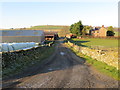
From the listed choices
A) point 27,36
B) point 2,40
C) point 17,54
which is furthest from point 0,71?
point 2,40

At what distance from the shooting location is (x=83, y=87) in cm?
891

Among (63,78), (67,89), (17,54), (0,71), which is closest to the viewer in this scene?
(67,89)

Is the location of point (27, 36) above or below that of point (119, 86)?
above

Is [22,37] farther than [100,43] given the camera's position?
Yes

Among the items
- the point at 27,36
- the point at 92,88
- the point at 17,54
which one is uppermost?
the point at 27,36

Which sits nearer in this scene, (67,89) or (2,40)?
(67,89)

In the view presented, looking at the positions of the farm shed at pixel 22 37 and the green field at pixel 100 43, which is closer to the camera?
the green field at pixel 100 43

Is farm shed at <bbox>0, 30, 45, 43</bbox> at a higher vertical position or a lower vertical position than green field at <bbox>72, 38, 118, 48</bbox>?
higher

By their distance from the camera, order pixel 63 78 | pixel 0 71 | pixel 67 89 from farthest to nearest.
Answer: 1. pixel 0 71
2. pixel 63 78
3. pixel 67 89

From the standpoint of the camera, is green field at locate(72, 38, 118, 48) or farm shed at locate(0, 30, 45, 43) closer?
green field at locate(72, 38, 118, 48)

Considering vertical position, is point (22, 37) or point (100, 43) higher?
point (22, 37)

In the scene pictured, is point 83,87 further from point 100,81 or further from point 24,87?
point 24,87

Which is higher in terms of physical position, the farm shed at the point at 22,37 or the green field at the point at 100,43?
the farm shed at the point at 22,37

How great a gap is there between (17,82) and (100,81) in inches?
286
